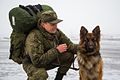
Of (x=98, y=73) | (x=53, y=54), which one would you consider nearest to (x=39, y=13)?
(x=53, y=54)

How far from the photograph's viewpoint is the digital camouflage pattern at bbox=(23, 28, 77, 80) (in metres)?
6.73

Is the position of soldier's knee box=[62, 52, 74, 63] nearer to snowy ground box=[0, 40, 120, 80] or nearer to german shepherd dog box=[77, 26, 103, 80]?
german shepherd dog box=[77, 26, 103, 80]

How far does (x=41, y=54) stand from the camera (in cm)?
679

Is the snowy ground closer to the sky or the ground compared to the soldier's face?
closer to the ground

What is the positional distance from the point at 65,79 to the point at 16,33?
2.48 m

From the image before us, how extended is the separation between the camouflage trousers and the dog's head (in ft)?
2.17

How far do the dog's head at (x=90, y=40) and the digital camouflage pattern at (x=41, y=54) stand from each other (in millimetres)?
449

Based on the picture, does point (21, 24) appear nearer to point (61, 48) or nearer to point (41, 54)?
point (41, 54)

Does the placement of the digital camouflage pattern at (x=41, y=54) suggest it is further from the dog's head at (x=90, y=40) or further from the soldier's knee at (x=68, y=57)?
the dog's head at (x=90, y=40)

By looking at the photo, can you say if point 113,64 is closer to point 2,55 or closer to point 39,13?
point 2,55

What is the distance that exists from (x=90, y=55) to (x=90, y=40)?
33 cm

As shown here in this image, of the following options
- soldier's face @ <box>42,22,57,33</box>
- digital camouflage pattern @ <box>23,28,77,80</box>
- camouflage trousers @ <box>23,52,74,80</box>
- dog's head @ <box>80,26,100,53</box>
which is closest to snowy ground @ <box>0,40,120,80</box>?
camouflage trousers @ <box>23,52,74,80</box>

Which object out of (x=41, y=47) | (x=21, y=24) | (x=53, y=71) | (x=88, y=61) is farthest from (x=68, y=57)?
(x=53, y=71)

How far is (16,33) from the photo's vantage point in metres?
7.01
